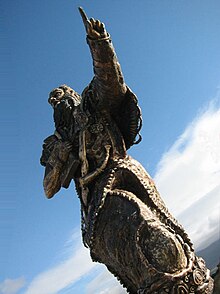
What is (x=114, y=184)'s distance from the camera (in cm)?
514

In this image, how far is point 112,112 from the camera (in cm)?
589

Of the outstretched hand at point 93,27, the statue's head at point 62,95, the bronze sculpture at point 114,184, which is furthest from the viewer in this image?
the statue's head at point 62,95

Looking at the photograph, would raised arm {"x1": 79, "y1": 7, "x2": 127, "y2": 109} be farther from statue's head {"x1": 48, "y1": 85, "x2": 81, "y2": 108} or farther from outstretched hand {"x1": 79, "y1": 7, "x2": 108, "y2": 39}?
statue's head {"x1": 48, "y1": 85, "x2": 81, "y2": 108}

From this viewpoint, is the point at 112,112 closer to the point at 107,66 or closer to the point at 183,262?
the point at 107,66

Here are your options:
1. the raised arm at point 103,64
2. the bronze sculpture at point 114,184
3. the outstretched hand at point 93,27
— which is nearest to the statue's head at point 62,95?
the bronze sculpture at point 114,184

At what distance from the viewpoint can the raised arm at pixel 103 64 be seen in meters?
5.03

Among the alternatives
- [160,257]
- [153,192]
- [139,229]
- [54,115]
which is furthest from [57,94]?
[160,257]

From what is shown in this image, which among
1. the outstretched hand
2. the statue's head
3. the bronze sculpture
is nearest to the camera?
the bronze sculpture

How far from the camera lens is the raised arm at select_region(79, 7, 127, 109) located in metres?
5.03

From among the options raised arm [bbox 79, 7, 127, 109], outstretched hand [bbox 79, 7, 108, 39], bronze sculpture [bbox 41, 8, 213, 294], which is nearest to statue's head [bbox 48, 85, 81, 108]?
bronze sculpture [bbox 41, 8, 213, 294]

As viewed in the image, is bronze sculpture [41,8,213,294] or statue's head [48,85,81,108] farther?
statue's head [48,85,81,108]

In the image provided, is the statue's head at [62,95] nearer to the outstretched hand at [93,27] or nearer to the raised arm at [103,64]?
the raised arm at [103,64]

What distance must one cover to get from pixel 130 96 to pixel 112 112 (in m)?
0.37

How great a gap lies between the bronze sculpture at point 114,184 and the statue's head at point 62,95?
0.05 ft
